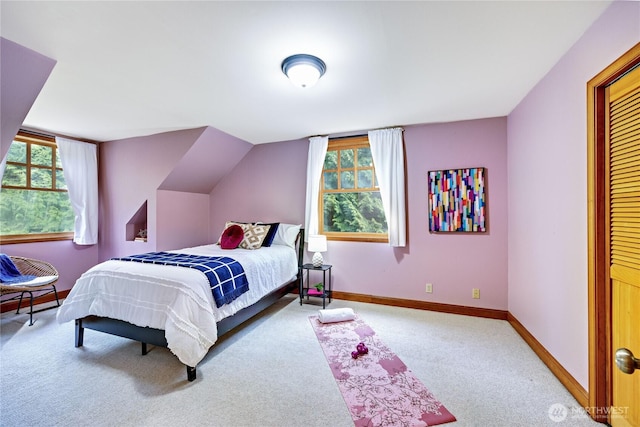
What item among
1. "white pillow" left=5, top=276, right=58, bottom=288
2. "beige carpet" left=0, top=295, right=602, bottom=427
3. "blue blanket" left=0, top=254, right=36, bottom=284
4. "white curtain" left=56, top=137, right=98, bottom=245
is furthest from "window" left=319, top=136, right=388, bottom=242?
"blue blanket" left=0, top=254, right=36, bottom=284

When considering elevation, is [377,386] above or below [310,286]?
Answer: below

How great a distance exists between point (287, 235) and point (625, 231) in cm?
329

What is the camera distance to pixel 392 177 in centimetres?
355

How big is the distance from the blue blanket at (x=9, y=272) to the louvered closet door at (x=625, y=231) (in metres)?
5.26

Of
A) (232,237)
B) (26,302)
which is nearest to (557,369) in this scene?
(232,237)

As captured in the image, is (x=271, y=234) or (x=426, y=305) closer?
(x=426, y=305)

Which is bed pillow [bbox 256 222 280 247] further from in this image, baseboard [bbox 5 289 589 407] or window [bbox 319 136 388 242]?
baseboard [bbox 5 289 589 407]

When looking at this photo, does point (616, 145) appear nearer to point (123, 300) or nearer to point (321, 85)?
point (321, 85)

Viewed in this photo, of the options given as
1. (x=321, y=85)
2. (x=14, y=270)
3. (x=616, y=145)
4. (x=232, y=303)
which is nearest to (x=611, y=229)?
(x=616, y=145)

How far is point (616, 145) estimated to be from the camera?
5.02 ft

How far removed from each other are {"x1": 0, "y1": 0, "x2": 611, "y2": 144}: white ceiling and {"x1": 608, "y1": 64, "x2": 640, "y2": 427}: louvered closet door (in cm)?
58

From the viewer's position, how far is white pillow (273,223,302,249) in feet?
13.1

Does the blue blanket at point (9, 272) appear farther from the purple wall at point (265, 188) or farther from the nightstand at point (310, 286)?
the nightstand at point (310, 286)

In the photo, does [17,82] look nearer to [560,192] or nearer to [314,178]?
[314,178]
